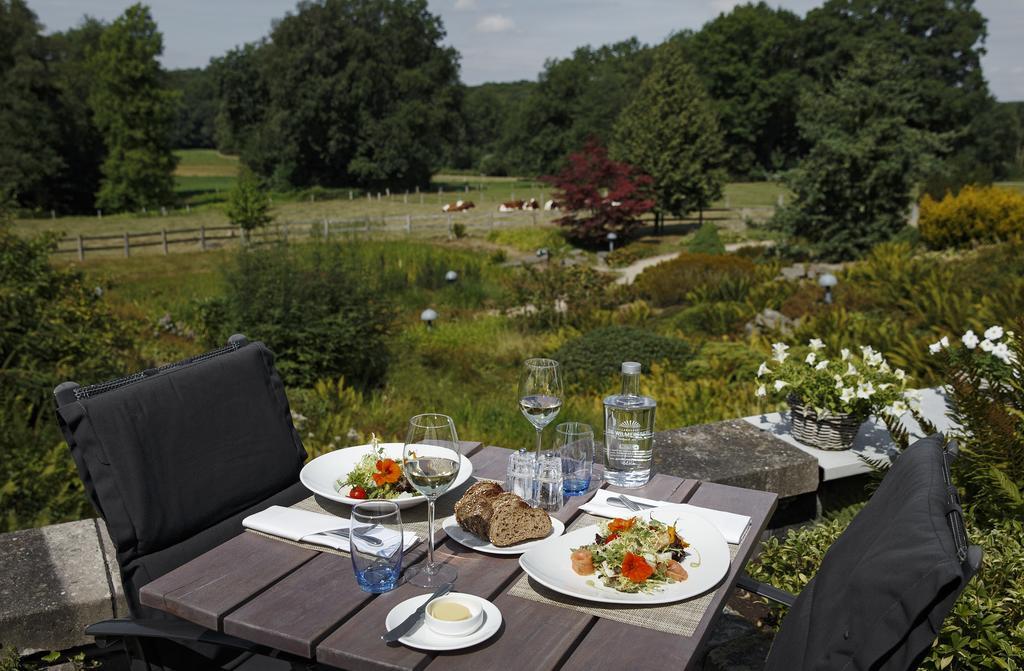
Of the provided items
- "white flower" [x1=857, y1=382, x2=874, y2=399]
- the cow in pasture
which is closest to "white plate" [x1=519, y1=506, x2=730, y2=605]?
"white flower" [x1=857, y1=382, x2=874, y2=399]

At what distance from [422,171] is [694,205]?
24995 millimetres

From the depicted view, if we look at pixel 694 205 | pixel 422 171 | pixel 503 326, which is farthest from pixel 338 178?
pixel 503 326

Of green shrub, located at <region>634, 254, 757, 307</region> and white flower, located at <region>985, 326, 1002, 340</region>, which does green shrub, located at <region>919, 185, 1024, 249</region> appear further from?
white flower, located at <region>985, 326, 1002, 340</region>

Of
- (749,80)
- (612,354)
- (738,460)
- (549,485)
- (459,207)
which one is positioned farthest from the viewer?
(749,80)

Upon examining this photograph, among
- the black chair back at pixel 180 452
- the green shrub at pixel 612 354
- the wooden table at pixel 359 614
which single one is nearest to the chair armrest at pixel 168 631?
the wooden table at pixel 359 614

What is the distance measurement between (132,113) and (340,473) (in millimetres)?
42682

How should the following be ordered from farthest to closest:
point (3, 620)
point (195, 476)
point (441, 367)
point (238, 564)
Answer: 1. point (441, 367)
2. point (3, 620)
3. point (195, 476)
4. point (238, 564)

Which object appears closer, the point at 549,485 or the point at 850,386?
the point at 549,485

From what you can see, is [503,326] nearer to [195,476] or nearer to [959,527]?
[195,476]

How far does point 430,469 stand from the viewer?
75.5 inches

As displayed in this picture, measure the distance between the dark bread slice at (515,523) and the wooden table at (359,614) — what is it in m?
0.05

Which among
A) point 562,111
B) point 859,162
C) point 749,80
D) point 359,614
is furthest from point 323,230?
point 749,80

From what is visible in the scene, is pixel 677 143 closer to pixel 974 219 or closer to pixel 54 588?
pixel 974 219

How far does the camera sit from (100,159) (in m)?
40.1
